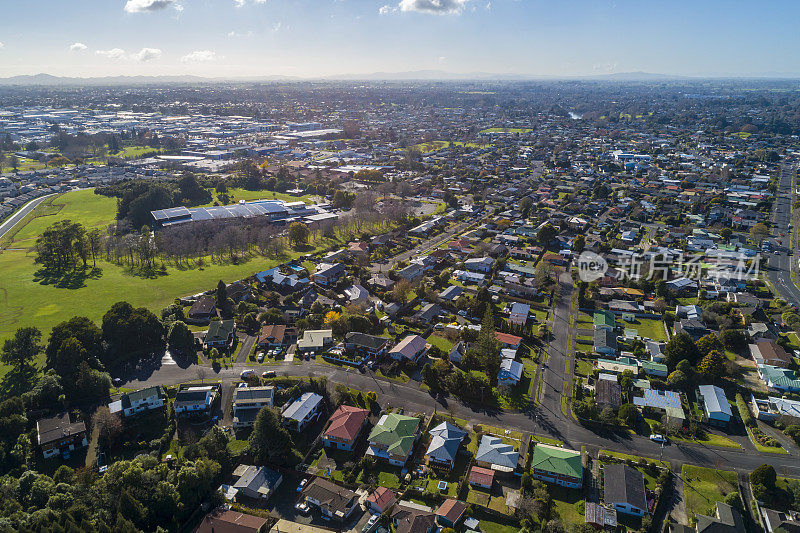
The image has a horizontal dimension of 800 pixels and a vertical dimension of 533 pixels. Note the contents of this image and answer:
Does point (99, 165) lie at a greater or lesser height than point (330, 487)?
greater

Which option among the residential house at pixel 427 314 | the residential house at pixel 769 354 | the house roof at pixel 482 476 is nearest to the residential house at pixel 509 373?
the house roof at pixel 482 476

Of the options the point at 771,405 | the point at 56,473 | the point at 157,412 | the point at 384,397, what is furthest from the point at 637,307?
the point at 56,473

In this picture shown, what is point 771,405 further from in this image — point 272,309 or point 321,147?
point 321,147

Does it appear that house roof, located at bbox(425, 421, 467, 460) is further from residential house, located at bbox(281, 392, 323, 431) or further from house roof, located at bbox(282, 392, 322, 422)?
house roof, located at bbox(282, 392, 322, 422)

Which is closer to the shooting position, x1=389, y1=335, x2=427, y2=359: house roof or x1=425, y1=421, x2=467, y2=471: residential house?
x1=425, y1=421, x2=467, y2=471: residential house

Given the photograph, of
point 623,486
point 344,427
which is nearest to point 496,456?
point 623,486

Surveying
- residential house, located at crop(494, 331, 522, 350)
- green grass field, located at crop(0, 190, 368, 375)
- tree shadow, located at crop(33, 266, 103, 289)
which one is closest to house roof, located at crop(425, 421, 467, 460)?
residential house, located at crop(494, 331, 522, 350)

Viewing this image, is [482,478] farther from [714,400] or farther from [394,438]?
[714,400]
